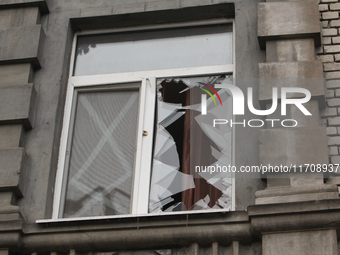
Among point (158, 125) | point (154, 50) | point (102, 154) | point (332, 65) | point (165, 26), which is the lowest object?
point (102, 154)

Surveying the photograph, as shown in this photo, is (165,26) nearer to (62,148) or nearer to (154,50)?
(154,50)

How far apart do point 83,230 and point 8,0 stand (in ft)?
10.5

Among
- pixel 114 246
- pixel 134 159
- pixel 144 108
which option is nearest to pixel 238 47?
pixel 144 108

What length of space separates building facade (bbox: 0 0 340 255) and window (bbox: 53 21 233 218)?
0.02 m

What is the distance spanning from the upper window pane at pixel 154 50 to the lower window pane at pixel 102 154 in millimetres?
384

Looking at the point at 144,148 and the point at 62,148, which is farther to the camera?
the point at 62,148

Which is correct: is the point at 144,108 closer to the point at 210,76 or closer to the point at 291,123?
the point at 210,76

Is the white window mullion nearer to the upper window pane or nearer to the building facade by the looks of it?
the building facade

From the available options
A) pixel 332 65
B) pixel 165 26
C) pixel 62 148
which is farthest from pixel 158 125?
pixel 332 65

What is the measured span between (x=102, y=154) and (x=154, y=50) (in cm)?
142

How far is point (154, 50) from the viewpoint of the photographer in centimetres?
756

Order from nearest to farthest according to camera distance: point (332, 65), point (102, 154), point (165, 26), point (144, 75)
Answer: point (332, 65), point (102, 154), point (144, 75), point (165, 26)

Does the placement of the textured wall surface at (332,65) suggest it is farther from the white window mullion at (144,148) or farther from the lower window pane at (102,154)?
the lower window pane at (102,154)

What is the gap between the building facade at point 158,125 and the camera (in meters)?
5.89
